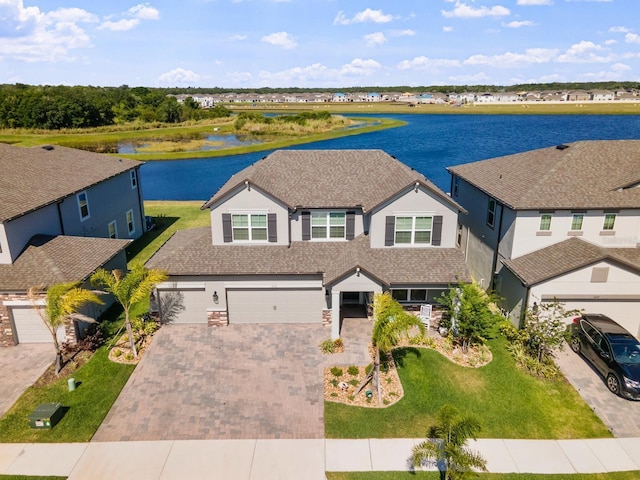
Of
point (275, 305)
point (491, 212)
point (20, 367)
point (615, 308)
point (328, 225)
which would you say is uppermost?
point (491, 212)

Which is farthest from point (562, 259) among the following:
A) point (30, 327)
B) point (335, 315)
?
point (30, 327)

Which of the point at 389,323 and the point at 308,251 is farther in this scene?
the point at 308,251

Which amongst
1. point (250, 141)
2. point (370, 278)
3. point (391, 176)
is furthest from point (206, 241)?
point (250, 141)

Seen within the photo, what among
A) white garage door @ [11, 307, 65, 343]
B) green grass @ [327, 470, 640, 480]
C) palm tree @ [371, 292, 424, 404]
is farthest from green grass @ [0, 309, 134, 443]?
palm tree @ [371, 292, 424, 404]

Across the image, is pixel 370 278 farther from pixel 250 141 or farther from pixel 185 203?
pixel 250 141

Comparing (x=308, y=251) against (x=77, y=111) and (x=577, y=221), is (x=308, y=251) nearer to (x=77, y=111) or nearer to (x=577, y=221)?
(x=577, y=221)

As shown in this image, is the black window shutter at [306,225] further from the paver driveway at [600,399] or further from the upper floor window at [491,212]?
the paver driveway at [600,399]
